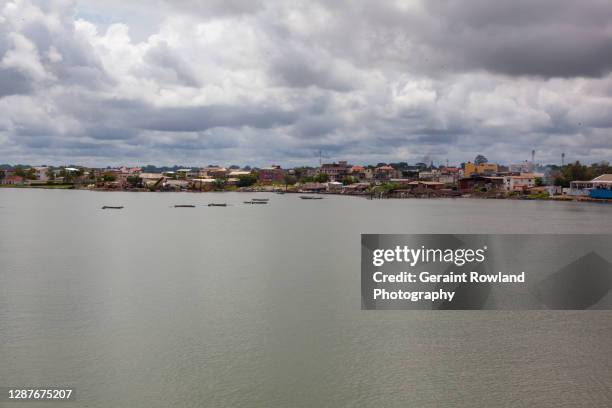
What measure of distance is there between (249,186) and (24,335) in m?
142

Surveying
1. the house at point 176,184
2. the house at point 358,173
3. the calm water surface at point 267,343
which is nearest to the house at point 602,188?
the calm water surface at point 267,343

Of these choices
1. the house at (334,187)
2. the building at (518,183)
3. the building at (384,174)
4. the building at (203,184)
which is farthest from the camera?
the building at (384,174)

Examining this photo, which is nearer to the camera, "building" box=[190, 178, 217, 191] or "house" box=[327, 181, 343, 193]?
"house" box=[327, 181, 343, 193]

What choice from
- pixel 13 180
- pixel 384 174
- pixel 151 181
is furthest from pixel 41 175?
pixel 384 174

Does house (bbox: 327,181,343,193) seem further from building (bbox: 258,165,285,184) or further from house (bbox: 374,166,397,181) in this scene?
building (bbox: 258,165,285,184)

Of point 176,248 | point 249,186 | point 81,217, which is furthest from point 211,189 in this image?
point 176,248

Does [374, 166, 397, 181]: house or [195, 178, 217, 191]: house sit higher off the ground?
[374, 166, 397, 181]: house

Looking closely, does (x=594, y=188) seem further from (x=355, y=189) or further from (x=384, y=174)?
(x=384, y=174)

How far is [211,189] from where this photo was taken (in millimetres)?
147125

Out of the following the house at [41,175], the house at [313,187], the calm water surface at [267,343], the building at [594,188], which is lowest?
the calm water surface at [267,343]

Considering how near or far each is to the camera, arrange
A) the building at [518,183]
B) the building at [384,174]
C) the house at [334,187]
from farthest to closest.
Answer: the building at [384,174]
the house at [334,187]
the building at [518,183]

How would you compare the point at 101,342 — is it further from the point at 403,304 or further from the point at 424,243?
the point at 424,243

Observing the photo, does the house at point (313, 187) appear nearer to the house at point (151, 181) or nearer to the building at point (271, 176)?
the building at point (271, 176)

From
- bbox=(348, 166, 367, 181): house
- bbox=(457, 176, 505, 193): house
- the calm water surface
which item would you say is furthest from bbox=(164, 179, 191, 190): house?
the calm water surface
